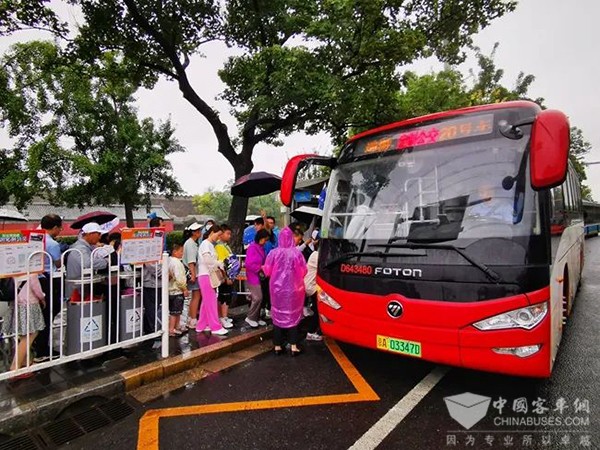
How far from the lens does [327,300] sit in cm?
418

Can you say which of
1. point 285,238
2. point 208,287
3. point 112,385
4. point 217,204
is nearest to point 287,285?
point 285,238

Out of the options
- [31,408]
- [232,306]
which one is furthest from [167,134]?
[31,408]

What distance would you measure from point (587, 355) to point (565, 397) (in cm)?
147

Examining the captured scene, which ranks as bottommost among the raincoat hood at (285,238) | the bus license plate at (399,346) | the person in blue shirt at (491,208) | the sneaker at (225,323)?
the sneaker at (225,323)

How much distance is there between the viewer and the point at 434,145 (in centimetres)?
378

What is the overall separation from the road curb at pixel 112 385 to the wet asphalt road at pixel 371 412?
397 millimetres

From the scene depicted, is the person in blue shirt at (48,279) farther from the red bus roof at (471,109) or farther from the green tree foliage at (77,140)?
the green tree foliage at (77,140)

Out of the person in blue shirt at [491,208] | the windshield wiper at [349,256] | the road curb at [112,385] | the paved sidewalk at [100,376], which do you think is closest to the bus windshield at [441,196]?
the person in blue shirt at [491,208]

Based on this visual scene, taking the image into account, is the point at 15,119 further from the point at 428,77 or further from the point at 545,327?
the point at 545,327

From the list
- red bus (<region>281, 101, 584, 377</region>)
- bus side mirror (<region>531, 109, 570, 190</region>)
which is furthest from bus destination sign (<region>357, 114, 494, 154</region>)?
bus side mirror (<region>531, 109, 570, 190</region>)

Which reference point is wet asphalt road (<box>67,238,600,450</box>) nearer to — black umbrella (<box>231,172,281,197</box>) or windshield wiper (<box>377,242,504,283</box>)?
windshield wiper (<box>377,242,504,283</box>)

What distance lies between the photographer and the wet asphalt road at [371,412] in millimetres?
2900

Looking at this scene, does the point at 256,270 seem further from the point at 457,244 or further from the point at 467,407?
the point at 467,407

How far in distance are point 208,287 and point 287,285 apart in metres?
1.39
